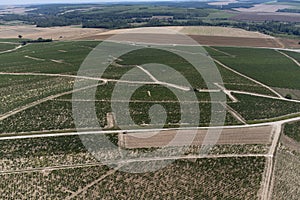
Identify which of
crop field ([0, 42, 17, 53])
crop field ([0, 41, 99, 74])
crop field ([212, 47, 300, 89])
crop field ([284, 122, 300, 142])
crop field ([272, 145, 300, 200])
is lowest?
crop field ([272, 145, 300, 200])

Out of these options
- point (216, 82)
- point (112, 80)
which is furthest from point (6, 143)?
point (216, 82)

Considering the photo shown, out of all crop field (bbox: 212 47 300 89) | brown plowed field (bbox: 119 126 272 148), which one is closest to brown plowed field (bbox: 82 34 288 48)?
crop field (bbox: 212 47 300 89)

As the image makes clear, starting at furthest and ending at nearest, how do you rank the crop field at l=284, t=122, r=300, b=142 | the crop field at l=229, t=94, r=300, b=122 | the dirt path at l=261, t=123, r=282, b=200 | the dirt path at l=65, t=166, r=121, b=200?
the crop field at l=229, t=94, r=300, b=122
the crop field at l=284, t=122, r=300, b=142
the dirt path at l=261, t=123, r=282, b=200
the dirt path at l=65, t=166, r=121, b=200

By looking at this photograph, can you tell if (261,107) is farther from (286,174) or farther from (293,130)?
(286,174)

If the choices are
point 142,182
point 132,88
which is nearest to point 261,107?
point 132,88

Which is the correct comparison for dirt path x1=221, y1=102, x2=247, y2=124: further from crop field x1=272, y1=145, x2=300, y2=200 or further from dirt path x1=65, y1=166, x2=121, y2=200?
dirt path x1=65, y1=166, x2=121, y2=200

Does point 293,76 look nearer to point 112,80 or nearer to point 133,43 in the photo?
point 112,80

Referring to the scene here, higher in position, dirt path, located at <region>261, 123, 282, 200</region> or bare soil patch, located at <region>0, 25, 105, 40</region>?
bare soil patch, located at <region>0, 25, 105, 40</region>
